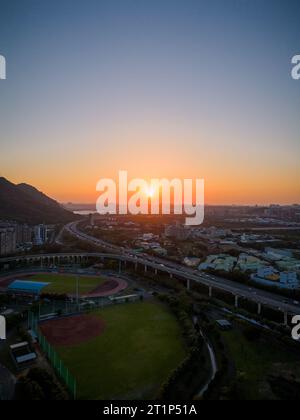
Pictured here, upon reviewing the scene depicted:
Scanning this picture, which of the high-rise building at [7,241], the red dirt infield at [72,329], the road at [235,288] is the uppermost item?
the high-rise building at [7,241]

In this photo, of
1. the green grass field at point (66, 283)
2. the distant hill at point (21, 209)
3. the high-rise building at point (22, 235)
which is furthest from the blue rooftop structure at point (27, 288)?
the distant hill at point (21, 209)

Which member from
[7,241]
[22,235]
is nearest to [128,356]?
[7,241]

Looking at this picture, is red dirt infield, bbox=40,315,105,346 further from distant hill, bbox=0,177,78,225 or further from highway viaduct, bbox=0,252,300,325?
distant hill, bbox=0,177,78,225

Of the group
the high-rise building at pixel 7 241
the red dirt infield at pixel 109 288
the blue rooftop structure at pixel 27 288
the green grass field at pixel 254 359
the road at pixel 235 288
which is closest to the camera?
the green grass field at pixel 254 359

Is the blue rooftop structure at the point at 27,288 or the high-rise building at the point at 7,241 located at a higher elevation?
the high-rise building at the point at 7,241

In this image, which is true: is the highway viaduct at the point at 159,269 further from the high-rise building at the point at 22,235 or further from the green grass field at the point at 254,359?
the high-rise building at the point at 22,235

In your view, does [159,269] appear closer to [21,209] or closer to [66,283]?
[66,283]

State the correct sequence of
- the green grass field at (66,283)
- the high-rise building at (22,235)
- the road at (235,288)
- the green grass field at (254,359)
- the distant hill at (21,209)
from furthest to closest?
the distant hill at (21,209) → the high-rise building at (22,235) → the green grass field at (66,283) → the road at (235,288) → the green grass field at (254,359)
